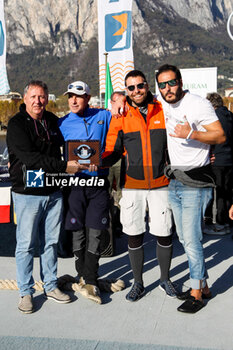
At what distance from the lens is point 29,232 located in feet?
10.6

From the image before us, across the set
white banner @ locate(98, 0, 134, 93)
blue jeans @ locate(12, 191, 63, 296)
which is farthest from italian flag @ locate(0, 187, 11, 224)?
white banner @ locate(98, 0, 134, 93)

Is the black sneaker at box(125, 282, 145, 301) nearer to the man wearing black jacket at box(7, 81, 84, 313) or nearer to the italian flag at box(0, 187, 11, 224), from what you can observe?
the man wearing black jacket at box(7, 81, 84, 313)

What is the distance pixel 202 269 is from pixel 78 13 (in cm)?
20992

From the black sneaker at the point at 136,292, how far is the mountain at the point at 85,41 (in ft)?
462

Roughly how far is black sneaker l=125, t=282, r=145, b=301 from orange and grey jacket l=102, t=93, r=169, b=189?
90 cm

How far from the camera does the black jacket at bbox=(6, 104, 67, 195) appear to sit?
3.10 metres

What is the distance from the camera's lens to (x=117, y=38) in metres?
Result: 9.77

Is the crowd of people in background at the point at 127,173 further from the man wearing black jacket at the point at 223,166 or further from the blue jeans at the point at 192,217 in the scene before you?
the man wearing black jacket at the point at 223,166

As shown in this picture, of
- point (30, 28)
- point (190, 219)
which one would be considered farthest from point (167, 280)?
point (30, 28)

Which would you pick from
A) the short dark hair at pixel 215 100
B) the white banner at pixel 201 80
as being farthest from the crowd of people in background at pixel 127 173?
the white banner at pixel 201 80

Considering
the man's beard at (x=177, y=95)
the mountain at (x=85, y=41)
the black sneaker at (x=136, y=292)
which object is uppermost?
the mountain at (x=85, y=41)

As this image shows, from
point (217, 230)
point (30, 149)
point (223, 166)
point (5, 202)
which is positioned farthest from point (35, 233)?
point (223, 166)

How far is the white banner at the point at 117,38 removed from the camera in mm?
9758

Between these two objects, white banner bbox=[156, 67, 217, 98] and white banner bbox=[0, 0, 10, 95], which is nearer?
white banner bbox=[0, 0, 10, 95]
